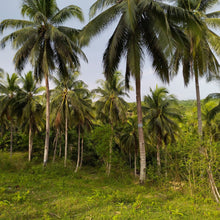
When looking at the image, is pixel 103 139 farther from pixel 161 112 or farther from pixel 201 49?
pixel 201 49

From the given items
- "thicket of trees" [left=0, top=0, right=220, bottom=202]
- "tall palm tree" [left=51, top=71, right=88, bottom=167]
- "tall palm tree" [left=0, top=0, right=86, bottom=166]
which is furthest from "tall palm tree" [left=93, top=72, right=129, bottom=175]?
"tall palm tree" [left=0, top=0, right=86, bottom=166]

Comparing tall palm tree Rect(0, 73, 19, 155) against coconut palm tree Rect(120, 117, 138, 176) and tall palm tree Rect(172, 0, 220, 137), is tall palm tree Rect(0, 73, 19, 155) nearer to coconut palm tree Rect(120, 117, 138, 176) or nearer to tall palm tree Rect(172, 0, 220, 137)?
coconut palm tree Rect(120, 117, 138, 176)

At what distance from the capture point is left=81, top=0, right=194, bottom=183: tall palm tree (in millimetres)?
8405

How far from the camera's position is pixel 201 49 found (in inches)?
394

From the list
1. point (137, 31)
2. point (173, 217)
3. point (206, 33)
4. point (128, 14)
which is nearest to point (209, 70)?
point (206, 33)

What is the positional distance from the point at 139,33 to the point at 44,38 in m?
7.30

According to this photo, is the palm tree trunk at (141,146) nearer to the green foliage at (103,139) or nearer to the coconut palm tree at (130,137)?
the green foliage at (103,139)

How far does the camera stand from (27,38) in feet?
39.5

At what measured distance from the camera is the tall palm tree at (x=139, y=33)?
840 cm

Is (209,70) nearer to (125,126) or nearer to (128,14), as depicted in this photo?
(128,14)

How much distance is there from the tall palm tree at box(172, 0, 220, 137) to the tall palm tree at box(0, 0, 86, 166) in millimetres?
7535

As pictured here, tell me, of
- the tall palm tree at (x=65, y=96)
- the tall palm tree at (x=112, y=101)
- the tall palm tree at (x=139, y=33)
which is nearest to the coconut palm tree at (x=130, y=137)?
the tall palm tree at (x=112, y=101)

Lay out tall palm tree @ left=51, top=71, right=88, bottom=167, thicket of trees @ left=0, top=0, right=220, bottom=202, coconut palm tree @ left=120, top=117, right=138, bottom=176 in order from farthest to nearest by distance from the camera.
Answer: coconut palm tree @ left=120, top=117, right=138, bottom=176
tall palm tree @ left=51, top=71, right=88, bottom=167
thicket of trees @ left=0, top=0, right=220, bottom=202

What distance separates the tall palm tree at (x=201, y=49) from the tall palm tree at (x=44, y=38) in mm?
7535
